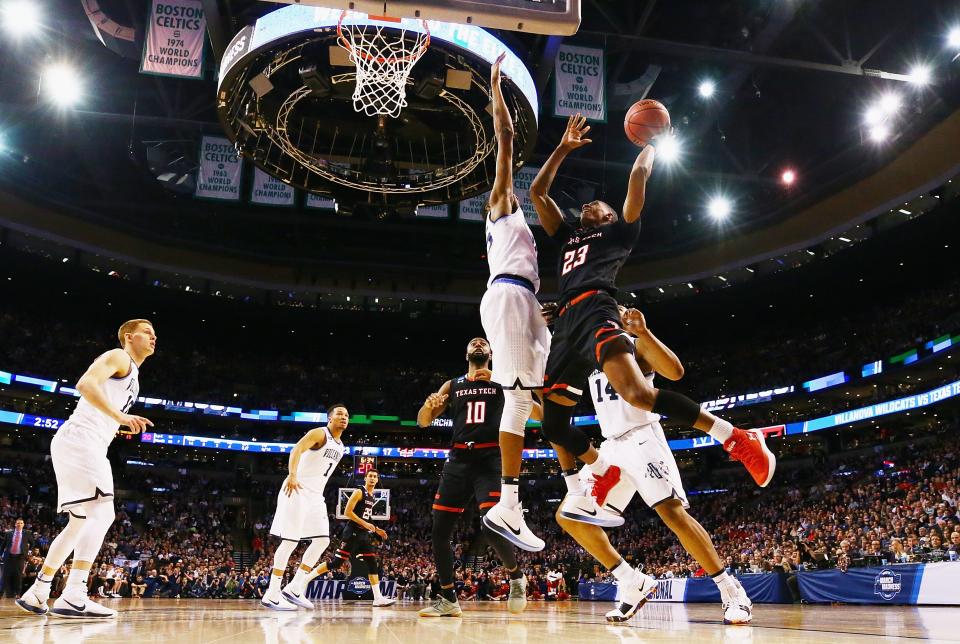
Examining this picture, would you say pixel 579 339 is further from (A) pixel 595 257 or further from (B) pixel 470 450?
(B) pixel 470 450

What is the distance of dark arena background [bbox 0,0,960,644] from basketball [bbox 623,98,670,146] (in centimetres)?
95

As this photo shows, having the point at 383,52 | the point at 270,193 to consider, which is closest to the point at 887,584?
the point at 383,52

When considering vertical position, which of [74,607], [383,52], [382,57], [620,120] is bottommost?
[74,607]

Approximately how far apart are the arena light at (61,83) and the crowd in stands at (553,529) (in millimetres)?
12208

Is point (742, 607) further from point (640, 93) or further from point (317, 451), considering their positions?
point (640, 93)

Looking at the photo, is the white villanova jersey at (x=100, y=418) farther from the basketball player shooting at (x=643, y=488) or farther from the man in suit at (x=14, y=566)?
the man in suit at (x=14, y=566)

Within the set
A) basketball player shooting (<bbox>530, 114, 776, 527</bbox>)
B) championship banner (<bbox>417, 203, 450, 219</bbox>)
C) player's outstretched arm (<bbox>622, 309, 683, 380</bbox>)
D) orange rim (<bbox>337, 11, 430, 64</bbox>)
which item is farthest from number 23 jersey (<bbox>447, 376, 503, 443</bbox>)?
championship banner (<bbox>417, 203, 450, 219</bbox>)

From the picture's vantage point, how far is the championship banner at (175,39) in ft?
45.2

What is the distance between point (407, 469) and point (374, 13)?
1389 inches

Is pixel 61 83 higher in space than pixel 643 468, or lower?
higher

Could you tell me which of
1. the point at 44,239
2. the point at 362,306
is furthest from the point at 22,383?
the point at 362,306

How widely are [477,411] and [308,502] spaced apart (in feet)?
10.2

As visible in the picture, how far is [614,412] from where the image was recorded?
652cm

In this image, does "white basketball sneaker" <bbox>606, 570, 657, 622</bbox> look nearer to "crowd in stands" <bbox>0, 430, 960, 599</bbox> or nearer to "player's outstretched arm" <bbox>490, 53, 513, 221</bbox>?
"player's outstretched arm" <bbox>490, 53, 513, 221</bbox>
